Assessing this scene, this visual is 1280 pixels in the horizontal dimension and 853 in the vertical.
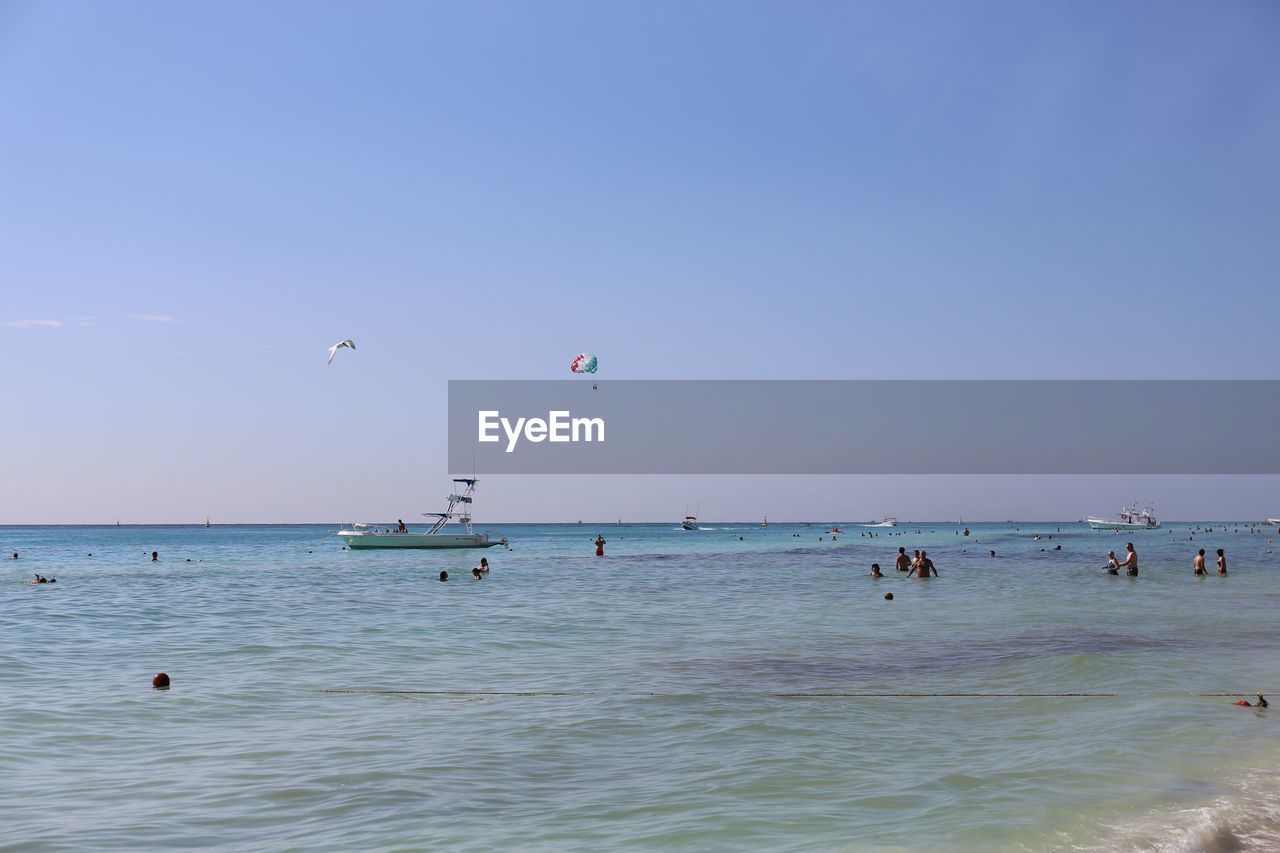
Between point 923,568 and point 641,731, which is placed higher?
point 641,731

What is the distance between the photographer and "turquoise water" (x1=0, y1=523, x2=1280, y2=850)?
919 cm

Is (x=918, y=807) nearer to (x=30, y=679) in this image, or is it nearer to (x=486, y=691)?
(x=486, y=691)

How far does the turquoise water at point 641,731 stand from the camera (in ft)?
30.1

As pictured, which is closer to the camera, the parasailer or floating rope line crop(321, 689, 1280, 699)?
floating rope line crop(321, 689, 1280, 699)

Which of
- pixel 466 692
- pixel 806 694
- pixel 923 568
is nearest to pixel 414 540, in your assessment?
pixel 923 568

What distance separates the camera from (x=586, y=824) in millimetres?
9219

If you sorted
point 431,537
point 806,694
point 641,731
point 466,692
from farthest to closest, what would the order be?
point 431,537
point 466,692
point 806,694
point 641,731

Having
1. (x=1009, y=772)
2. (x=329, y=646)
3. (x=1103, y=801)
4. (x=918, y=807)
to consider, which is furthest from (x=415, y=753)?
(x=329, y=646)

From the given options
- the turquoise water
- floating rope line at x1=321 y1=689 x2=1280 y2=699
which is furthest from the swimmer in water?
floating rope line at x1=321 y1=689 x2=1280 y2=699

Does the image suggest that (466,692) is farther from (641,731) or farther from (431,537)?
(431,537)

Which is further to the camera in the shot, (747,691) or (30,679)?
(30,679)

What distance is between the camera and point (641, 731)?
13.1 m

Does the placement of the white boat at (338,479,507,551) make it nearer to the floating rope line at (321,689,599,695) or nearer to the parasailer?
the parasailer

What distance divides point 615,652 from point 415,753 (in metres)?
9.24
